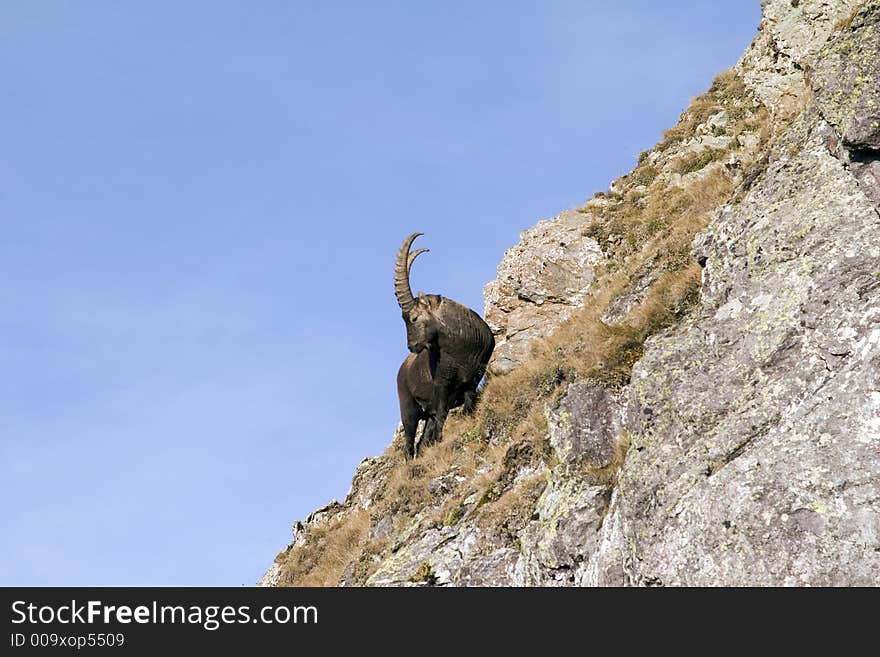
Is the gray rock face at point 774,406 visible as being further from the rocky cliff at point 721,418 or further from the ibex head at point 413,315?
the ibex head at point 413,315

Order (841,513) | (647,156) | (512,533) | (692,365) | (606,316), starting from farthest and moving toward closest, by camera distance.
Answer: (647,156) < (606,316) < (512,533) < (692,365) < (841,513)

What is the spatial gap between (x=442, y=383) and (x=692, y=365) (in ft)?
36.4

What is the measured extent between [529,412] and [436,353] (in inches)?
188

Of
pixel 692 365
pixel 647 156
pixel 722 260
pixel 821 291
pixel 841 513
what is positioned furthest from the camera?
pixel 647 156

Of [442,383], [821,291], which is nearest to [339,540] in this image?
[442,383]

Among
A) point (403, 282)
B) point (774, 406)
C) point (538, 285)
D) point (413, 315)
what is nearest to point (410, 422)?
Answer: point (413, 315)

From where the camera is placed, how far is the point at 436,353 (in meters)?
23.5

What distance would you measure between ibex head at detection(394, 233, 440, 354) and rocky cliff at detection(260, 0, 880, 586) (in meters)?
3.18

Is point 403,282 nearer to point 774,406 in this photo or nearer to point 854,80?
point 854,80

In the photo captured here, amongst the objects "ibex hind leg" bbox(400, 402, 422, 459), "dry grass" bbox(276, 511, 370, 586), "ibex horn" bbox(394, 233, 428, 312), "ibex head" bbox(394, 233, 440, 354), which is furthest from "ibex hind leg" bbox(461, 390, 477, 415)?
"dry grass" bbox(276, 511, 370, 586)

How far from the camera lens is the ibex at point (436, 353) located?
2325 cm

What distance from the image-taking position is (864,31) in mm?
13547

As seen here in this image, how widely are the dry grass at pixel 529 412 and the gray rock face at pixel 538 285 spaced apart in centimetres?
94

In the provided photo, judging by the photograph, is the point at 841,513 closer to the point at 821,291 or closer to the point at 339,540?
the point at 821,291
